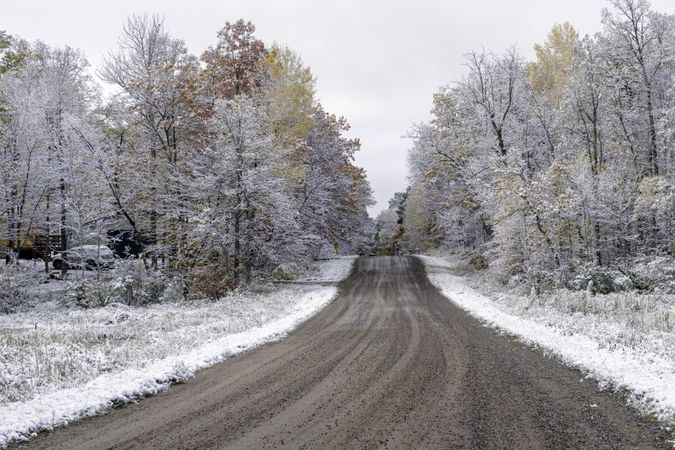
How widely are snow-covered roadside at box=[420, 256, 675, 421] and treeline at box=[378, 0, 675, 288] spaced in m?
5.51

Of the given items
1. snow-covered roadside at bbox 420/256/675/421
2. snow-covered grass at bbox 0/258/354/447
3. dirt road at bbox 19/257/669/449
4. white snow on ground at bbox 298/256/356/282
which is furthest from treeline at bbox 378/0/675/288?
dirt road at bbox 19/257/669/449

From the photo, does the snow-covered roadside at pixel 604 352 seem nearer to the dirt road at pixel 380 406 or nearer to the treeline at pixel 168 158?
the dirt road at pixel 380 406

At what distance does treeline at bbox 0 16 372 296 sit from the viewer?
72.7 feet

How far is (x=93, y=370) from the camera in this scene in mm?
8000

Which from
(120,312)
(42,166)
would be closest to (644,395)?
(120,312)

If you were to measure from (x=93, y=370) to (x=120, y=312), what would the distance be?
9.08 m

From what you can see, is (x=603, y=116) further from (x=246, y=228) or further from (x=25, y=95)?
(x=25, y=95)

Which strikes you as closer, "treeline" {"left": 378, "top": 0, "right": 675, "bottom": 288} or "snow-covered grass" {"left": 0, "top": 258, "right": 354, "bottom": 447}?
"snow-covered grass" {"left": 0, "top": 258, "right": 354, "bottom": 447}

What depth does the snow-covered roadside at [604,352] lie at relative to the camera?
20.1ft

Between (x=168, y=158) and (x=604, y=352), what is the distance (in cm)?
2178

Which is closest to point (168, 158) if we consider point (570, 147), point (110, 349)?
point (110, 349)

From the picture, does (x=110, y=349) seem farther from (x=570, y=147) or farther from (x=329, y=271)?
(x=329, y=271)

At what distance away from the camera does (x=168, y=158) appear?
24.2 m

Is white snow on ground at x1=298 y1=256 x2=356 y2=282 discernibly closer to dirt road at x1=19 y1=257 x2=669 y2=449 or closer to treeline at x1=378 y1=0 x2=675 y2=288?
treeline at x1=378 y1=0 x2=675 y2=288
